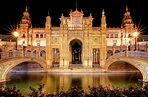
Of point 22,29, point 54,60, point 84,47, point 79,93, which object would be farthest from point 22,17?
point 79,93

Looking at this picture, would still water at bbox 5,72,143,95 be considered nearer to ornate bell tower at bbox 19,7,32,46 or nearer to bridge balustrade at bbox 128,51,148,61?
bridge balustrade at bbox 128,51,148,61

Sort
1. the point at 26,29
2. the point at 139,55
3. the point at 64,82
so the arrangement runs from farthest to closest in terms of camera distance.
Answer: the point at 26,29
the point at 64,82
the point at 139,55

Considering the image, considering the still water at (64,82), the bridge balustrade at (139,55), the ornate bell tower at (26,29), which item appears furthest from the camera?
the ornate bell tower at (26,29)

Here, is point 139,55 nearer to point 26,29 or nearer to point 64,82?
point 64,82

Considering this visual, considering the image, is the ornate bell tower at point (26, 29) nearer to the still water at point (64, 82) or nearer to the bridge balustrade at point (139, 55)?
the still water at point (64, 82)

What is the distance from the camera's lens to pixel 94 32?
40.3m

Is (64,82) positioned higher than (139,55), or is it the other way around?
(139,55)

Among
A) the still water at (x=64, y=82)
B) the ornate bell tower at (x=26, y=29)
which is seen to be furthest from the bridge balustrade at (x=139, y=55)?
the ornate bell tower at (x=26, y=29)

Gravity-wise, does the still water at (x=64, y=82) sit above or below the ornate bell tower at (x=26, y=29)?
below

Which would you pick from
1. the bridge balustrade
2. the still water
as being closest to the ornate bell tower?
the still water

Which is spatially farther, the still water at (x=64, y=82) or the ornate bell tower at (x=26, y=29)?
the ornate bell tower at (x=26, y=29)

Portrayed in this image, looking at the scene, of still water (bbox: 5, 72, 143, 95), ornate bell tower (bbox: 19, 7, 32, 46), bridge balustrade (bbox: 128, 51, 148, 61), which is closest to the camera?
still water (bbox: 5, 72, 143, 95)

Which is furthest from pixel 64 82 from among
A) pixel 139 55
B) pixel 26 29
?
pixel 26 29

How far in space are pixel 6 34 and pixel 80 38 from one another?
3478cm
